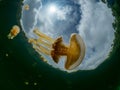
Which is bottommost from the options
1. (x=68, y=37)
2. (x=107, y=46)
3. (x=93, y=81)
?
(x=93, y=81)

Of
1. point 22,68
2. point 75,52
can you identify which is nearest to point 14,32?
point 22,68

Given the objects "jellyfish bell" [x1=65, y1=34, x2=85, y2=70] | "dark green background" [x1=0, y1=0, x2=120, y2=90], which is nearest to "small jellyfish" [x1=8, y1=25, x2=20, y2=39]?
"dark green background" [x1=0, y1=0, x2=120, y2=90]

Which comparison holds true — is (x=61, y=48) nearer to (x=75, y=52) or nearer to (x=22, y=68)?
(x=75, y=52)

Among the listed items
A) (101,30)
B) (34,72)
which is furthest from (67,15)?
(34,72)

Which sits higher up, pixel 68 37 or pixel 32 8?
pixel 32 8

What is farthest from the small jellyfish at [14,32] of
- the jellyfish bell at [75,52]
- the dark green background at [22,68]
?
the jellyfish bell at [75,52]

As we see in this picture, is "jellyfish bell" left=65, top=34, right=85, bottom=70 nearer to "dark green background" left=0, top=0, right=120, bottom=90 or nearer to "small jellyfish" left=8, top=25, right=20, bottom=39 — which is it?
"dark green background" left=0, top=0, right=120, bottom=90

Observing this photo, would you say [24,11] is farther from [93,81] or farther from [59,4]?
[93,81]
